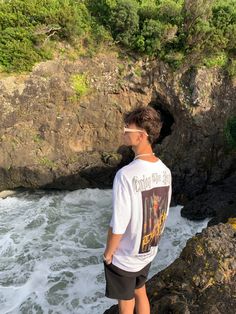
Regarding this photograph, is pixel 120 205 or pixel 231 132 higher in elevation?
pixel 120 205

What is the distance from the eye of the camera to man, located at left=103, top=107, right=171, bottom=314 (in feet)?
10.2

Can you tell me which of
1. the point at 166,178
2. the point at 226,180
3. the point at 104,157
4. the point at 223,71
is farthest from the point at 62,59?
the point at 166,178

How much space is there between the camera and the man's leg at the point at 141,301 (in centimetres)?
389

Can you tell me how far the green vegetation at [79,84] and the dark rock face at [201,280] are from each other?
8737mm

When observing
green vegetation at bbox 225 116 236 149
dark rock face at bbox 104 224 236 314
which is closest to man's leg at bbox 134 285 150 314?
dark rock face at bbox 104 224 236 314

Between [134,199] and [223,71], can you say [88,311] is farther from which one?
[223,71]

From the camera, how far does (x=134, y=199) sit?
10.2 feet

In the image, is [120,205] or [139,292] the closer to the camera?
[120,205]

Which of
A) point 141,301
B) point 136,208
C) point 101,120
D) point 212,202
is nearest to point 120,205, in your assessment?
point 136,208

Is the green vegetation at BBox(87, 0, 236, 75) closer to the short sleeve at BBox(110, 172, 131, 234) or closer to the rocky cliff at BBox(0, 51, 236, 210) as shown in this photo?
the rocky cliff at BBox(0, 51, 236, 210)

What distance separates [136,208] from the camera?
316 cm

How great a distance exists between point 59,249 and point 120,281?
605cm

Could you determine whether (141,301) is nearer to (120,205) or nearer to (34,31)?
(120,205)

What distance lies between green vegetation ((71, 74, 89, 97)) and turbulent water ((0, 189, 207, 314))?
3.36 m
